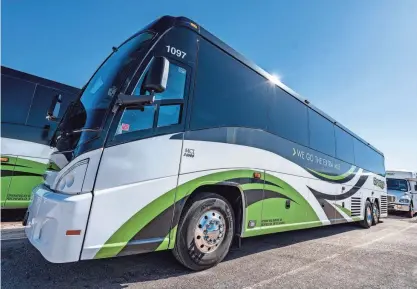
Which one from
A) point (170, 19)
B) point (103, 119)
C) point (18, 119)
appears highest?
point (170, 19)

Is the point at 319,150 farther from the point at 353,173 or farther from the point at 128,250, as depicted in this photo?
the point at 128,250

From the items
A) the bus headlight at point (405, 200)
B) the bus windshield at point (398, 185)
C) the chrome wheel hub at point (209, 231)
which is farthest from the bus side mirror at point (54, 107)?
the bus windshield at point (398, 185)

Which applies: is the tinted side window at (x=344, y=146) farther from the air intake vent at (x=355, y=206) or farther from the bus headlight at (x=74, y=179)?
the bus headlight at (x=74, y=179)

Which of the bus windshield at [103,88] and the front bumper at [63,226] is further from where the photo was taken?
the bus windshield at [103,88]

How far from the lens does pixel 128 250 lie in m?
2.75

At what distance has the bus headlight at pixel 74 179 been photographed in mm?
2570

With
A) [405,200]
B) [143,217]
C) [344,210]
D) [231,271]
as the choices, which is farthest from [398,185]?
[143,217]

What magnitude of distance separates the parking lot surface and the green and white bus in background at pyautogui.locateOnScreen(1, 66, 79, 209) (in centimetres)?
Answer: 178

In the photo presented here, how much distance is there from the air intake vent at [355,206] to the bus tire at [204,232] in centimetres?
630

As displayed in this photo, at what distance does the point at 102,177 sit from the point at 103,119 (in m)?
0.61

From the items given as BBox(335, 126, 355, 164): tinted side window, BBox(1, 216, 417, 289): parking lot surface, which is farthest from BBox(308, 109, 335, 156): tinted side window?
BBox(1, 216, 417, 289): parking lot surface

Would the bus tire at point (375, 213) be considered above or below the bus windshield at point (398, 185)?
below

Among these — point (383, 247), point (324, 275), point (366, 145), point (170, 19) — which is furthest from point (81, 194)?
point (366, 145)

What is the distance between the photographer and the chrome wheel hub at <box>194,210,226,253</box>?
3393mm
